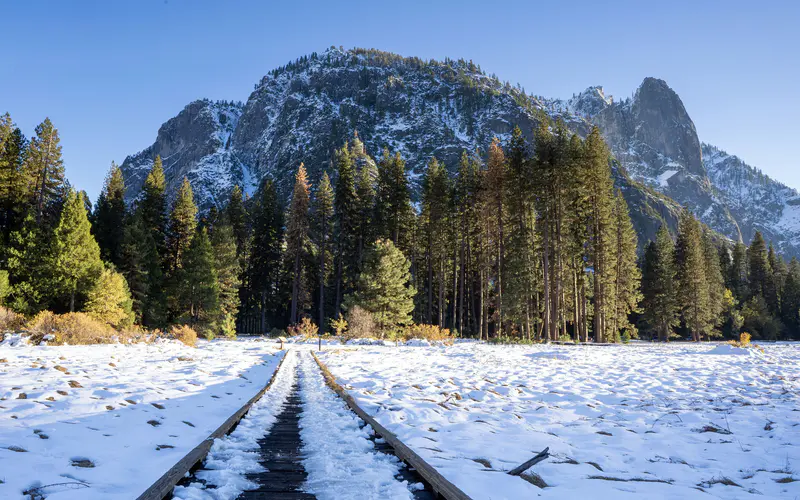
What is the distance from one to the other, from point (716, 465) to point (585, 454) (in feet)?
4.19

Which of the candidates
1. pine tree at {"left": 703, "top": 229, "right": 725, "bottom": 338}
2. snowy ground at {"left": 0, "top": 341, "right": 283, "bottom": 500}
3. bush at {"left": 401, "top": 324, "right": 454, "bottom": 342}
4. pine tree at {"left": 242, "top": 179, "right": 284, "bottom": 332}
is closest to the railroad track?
snowy ground at {"left": 0, "top": 341, "right": 283, "bottom": 500}

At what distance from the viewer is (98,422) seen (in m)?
4.73

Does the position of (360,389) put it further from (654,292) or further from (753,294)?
(753,294)

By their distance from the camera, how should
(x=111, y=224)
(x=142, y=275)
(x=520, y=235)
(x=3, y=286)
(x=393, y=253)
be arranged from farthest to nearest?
1. (x=111, y=224)
2. (x=142, y=275)
3. (x=393, y=253)
4. (x=520, y=235)
5. (x=3, y=286)

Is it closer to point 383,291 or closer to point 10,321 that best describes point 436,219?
point 383,291

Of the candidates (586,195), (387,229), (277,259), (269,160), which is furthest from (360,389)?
(269,160)

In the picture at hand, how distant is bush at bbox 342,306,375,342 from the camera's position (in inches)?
1165

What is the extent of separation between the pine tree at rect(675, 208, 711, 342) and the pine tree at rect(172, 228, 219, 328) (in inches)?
1999

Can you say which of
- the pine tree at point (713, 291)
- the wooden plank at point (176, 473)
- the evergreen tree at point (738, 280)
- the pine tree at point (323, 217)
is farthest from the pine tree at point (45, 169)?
the evergreen tree at point (738, 280)

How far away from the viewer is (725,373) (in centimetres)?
1055

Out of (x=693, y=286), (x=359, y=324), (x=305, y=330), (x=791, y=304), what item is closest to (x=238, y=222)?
(x=305, y=330)

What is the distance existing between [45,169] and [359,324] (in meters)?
32.6

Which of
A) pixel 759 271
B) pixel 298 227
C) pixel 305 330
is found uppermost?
pixel 298 227

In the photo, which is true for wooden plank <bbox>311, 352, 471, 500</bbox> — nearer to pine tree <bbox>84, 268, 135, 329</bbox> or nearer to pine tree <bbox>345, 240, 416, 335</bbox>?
pine tree <bbox>345, 240, 416, 335</bbox>
